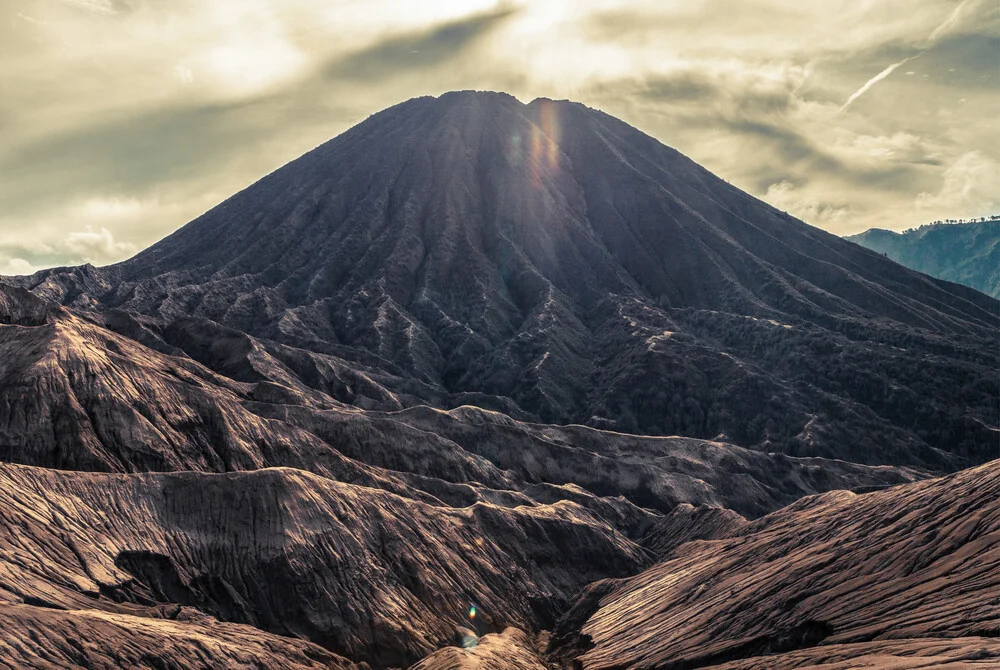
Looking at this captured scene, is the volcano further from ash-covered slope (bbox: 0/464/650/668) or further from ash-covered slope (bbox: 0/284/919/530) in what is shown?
ash-covered slope (bbox: 0/284/919/530)

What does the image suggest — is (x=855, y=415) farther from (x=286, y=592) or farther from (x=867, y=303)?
(x=286, y=592)

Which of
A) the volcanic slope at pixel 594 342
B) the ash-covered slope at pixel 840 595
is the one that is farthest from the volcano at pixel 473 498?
the volcanic slope at pixel 594 342

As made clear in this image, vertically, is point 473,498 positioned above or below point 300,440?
below

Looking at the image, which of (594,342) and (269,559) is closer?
(269,559)

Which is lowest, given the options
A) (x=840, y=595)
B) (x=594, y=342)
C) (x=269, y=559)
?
(x=840, y=595)

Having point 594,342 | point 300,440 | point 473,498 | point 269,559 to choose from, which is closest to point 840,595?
point 269,559

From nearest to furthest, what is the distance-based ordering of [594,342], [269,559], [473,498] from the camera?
[269,559], [473,498], [594,342]

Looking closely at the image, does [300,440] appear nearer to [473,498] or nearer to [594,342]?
[473,498]

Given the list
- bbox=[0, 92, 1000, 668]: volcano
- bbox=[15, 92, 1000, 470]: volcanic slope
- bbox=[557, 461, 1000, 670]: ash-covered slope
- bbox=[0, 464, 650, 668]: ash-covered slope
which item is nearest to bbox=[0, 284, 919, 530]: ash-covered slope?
bbox=[0, 92, 1000, 668]: volcano

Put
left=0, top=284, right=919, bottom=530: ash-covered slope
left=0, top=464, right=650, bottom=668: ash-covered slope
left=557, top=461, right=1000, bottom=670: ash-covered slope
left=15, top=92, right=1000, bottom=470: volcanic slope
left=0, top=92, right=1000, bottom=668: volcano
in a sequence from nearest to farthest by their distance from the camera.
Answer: left=557, top=461, right=1000, bottom=670: ash-covered slope, left=0, top=92, right=1000, bottom=668: volcano, left=0, top=464, right=650, bottom=668: ash-covered slope, left=0, top=284, right=919, bottom=530: ash-covered slope, left=15, top=92, right=1000, bottom=470: volcanic slope
